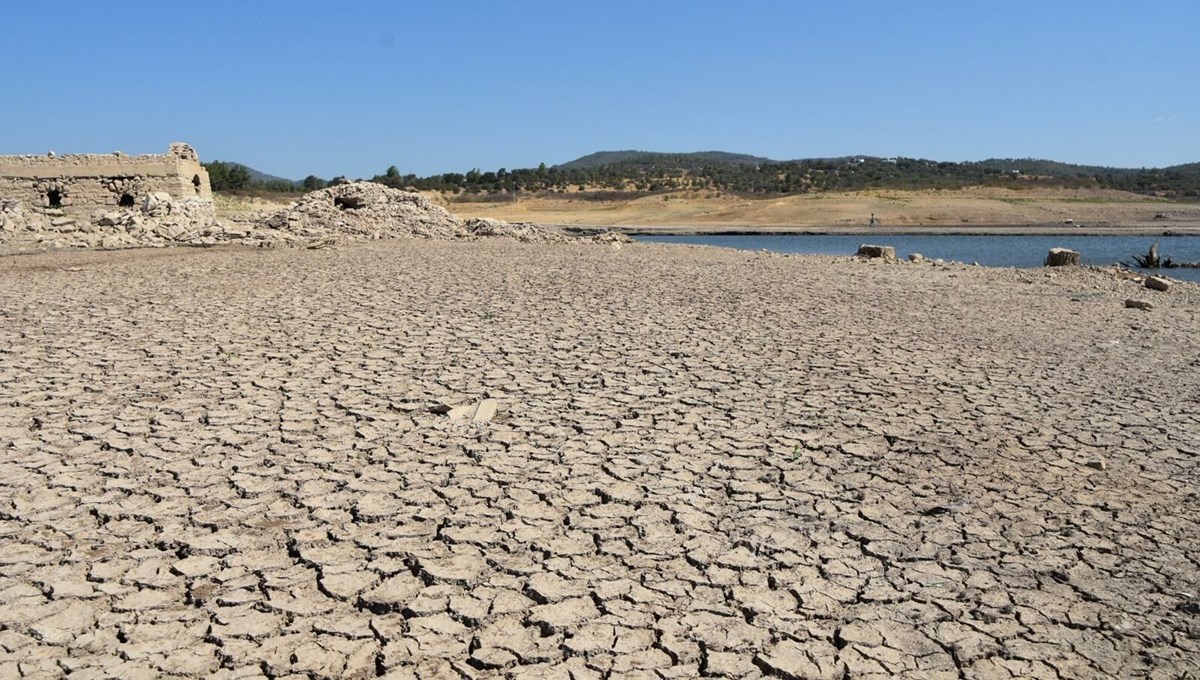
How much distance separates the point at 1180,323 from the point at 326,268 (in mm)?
10725

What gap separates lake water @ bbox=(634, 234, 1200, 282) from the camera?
30.0 metres

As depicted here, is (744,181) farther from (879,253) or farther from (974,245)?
(879,253)

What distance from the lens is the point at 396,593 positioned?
10.4 ft

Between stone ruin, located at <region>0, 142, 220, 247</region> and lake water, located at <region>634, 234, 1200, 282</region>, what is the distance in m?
16.4

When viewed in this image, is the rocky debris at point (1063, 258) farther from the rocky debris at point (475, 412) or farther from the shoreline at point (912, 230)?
the shoreline at point (912, 230)

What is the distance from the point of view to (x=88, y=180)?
745 inches

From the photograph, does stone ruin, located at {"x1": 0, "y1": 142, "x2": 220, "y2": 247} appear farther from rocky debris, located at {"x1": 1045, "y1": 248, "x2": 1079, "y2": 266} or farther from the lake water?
the lake water

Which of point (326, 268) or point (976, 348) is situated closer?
point (976, 348)

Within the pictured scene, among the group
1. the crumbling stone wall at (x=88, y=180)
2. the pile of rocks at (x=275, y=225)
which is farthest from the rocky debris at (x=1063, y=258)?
the crumbling stone wall at (x=88, y=180)

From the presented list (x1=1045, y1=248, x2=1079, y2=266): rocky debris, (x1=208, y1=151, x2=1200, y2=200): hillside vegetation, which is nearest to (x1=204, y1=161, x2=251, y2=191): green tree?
(x1=208, y1=151, x2=1200, y2=200): hillside vegetation

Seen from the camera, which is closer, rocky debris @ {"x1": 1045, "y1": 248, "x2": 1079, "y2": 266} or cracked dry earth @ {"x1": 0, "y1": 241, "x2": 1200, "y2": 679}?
cracked dry earth @ {"x1": 0, "y1": 241, "x2": 1200, "y2": 679}

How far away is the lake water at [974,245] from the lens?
30.0 meters

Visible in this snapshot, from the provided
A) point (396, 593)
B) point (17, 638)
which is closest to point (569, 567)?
point (396, 593)

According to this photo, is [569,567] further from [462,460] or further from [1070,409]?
[1070,409]
